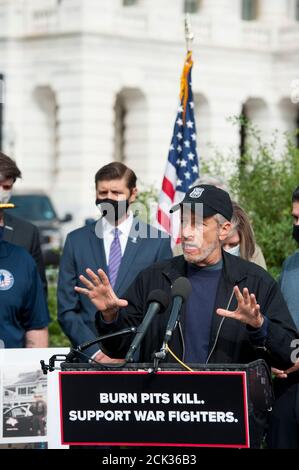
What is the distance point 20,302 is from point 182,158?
3709 millimetres

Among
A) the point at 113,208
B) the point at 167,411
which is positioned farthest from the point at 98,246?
the point at 167,411

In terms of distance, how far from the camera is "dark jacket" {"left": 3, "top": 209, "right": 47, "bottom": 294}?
26.1 ft

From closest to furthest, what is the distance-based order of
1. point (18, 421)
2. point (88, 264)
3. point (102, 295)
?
point (102, 295), point (18, 421), point (88, 264)

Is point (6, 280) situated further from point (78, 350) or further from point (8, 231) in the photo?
point (78, 350)

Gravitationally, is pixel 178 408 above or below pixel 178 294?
below

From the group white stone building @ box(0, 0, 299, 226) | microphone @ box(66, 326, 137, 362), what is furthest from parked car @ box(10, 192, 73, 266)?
microphone @ box(66, 326, 137, 362)

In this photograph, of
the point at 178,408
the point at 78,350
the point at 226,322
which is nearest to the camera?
the point at 178,408

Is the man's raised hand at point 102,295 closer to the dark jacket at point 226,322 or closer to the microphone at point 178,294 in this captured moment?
the dark jacket at point 226,322

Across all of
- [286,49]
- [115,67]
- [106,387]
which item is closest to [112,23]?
[115,67]

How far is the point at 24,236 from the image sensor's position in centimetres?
802

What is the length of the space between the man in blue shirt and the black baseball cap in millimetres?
1384

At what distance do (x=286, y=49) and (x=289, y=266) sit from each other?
37562 mm

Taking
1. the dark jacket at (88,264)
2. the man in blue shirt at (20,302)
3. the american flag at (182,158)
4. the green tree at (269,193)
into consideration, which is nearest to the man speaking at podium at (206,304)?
the man in blue shirt at (20,302)

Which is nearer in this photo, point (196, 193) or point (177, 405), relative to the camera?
point (177, 405)
